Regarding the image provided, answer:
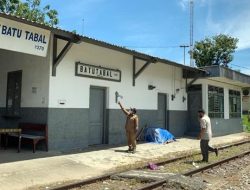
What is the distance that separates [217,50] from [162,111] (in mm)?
38278

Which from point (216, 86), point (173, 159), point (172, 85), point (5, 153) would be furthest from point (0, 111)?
point (216, 86)

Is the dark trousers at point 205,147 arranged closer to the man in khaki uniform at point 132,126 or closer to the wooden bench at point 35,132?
the man in khaki uniform at point 132,126

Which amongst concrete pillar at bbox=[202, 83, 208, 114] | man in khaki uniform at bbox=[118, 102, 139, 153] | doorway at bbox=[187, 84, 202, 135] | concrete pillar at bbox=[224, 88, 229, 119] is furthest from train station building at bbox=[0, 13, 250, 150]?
concrete pillar at bbox=[224, 88, 229, 119]

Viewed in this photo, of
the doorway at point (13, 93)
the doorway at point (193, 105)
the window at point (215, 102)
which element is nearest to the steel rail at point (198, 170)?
the doorway at point (193, 105)

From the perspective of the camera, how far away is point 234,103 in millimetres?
25656

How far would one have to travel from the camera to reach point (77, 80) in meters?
13.5

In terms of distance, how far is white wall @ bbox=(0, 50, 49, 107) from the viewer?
1266cm

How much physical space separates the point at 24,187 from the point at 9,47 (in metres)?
4.10

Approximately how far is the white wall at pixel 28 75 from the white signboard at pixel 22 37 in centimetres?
158

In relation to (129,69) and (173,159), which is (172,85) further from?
(173,159)

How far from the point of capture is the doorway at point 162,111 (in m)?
18.7

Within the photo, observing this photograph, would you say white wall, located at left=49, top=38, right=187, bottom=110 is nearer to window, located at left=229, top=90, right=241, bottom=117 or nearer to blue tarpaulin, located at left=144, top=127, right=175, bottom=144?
blue tarpaulin, located at left=144, top=127, right=175, bottom=144

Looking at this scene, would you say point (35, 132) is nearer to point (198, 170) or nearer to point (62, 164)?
point (62, 164)

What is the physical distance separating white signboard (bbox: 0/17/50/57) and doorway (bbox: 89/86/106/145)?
12.1 ft
